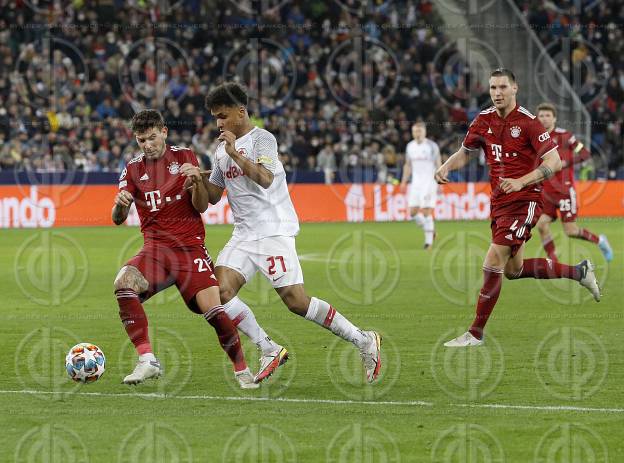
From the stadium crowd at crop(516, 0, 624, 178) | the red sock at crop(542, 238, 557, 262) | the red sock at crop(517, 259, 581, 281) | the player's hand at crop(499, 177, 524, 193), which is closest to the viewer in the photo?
the player's hand at crop(499, 177, 524, 193)

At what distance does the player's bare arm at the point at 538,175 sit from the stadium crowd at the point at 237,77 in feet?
57.9

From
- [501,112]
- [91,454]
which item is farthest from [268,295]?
[91,454]

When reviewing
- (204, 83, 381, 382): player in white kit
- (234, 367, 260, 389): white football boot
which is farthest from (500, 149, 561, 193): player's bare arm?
(234, 367, 260, 389): white football boot

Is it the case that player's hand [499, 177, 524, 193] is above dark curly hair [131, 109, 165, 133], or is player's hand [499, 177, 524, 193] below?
below

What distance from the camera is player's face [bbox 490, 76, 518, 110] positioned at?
372 inches

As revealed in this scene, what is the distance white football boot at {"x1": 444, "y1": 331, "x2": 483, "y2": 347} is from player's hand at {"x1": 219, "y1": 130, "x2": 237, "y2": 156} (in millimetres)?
3078

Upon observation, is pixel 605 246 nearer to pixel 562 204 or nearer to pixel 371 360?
pixel 562 204

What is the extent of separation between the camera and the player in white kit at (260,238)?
7.54 meters

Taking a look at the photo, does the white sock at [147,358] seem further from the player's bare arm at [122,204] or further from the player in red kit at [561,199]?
the player in red kit at [561,199]

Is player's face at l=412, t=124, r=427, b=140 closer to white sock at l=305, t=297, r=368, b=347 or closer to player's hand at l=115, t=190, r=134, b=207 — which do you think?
white sock at l=305, t=297, r=368, b=347

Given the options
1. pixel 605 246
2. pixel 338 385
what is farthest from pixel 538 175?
pixel 605 246

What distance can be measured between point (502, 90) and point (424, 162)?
40.9 ft

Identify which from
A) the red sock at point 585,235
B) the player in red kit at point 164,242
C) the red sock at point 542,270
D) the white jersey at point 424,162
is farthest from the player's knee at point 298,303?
the white jersey at point 424,162

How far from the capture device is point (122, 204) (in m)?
7.54
